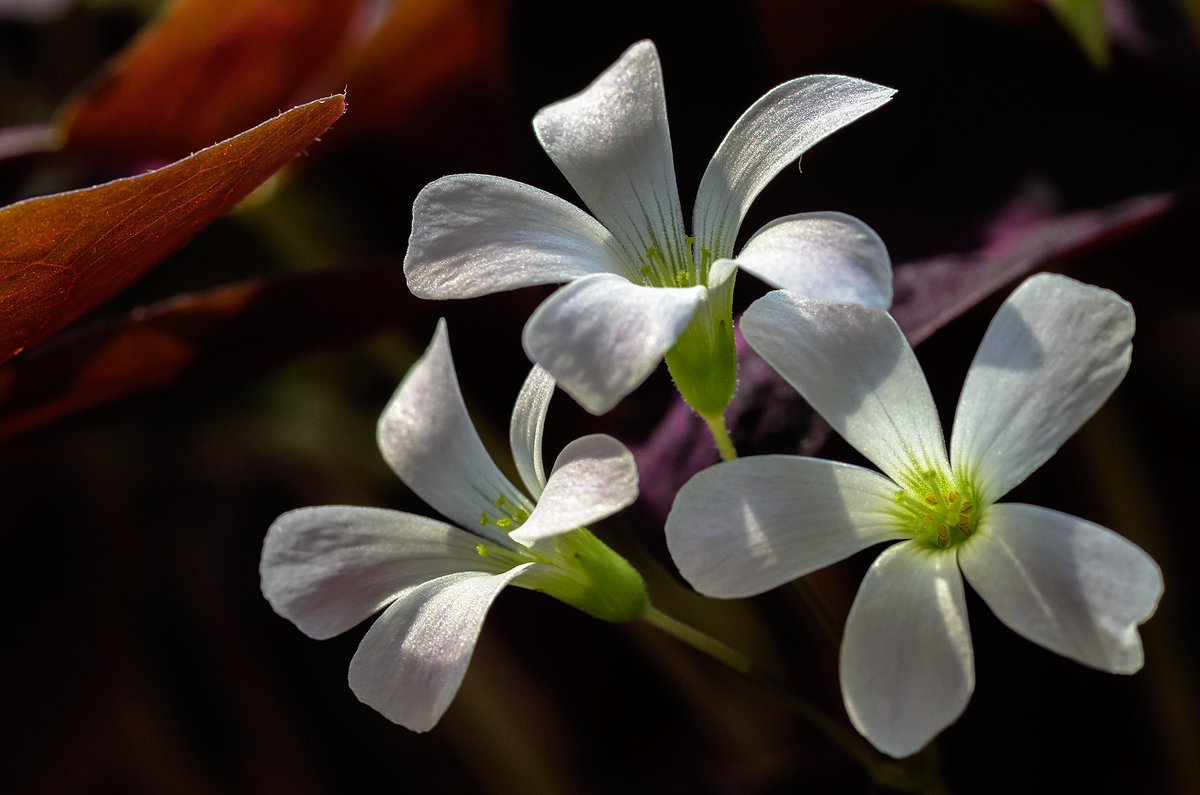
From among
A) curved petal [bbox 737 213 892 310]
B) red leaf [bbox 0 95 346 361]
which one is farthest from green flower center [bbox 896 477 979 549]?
red leaf [bbox 0 95 346 361]

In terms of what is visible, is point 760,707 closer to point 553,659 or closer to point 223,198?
point 553,659

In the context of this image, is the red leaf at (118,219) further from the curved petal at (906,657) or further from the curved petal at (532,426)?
the curved petal at (906,657)

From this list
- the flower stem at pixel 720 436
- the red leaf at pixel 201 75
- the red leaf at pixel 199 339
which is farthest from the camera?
the red leaf at pixel 201 75

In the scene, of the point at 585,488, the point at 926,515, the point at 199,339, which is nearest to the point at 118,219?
the point at 199,339

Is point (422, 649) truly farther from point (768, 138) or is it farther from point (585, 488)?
point (768, 138)

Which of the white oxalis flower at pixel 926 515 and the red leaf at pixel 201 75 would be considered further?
the red leaf at pixel 201 75

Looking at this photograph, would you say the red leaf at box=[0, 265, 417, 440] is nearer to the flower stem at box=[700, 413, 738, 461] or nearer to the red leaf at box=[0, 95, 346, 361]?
the red leaf at box=[0, 95, 346, 361]

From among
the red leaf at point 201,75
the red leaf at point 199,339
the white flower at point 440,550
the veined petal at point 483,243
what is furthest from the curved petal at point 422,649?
the red leaf at point 201,75
